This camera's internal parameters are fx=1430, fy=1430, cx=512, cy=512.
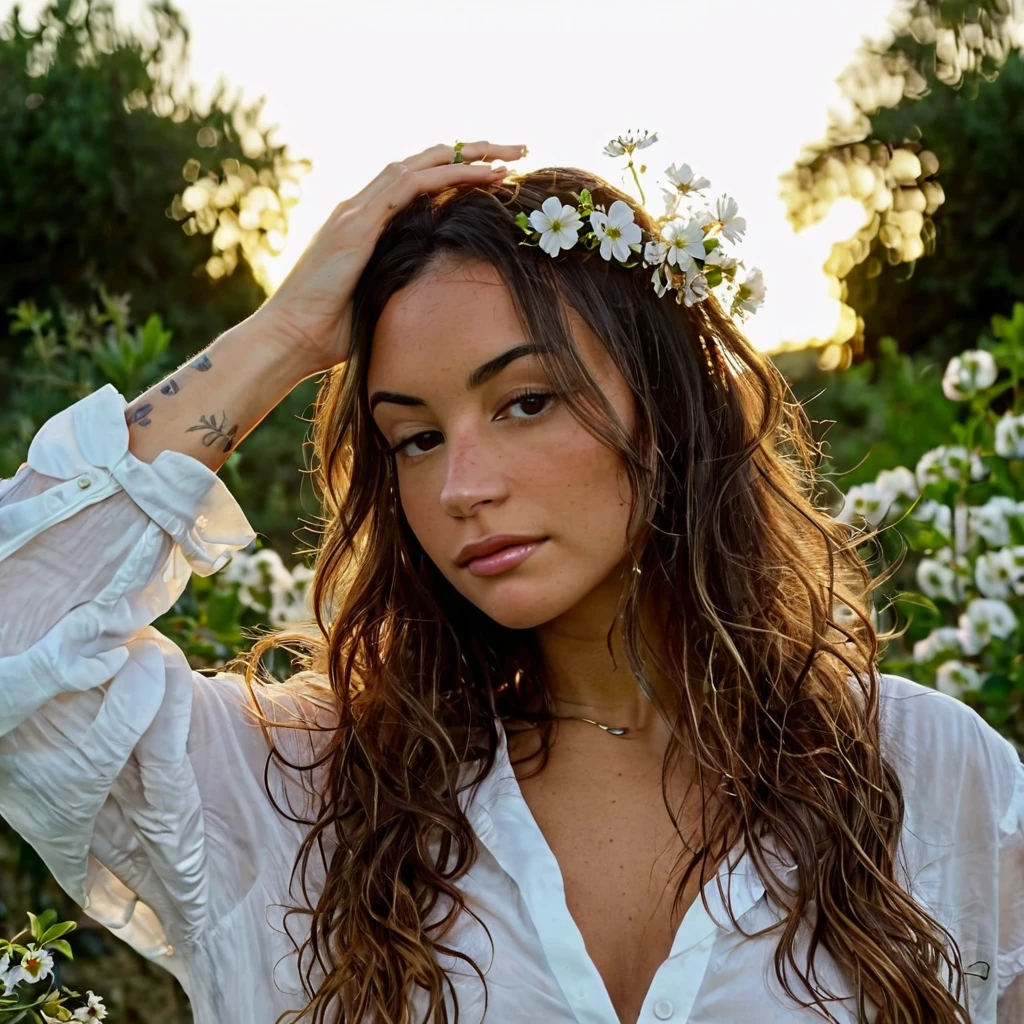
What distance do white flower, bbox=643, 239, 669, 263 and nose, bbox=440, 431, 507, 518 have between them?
39 cm

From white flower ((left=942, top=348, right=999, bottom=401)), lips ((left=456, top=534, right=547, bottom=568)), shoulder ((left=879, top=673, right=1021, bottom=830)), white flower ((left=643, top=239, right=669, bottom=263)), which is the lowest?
shoulder ((left=879, top=673, right=1021, bottom=830))

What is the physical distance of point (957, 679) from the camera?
3.38m

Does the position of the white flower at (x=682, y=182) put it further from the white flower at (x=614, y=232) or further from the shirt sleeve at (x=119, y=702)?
the shirt sleeve at (x=119, y=702)

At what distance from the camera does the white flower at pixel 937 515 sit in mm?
3545

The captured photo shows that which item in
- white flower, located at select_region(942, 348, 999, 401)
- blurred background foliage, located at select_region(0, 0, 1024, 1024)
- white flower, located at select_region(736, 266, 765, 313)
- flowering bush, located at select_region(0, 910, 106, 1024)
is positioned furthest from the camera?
blurred background foliage, located at select_region(0, 0, 1024, 1024)

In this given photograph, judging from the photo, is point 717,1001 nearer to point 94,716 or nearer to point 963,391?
point 94,716

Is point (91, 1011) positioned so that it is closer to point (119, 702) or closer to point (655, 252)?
point (119, 702)

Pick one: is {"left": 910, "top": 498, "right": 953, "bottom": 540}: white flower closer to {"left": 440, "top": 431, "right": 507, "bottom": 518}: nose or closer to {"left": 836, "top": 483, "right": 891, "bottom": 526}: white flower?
{"left": 836, "top": 483, "right": 891, "bottom": 526}: white flower

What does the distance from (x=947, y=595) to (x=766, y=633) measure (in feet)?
5.00

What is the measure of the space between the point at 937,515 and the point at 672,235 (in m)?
1.73

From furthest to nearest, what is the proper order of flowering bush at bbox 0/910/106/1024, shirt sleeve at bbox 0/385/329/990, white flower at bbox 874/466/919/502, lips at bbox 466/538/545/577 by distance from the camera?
white flower at bbox 874/466/919/502 → lips at bbox 466/538/545/577 → shirt sleeve at bbox 0/385/329/990 → flowering bush at bbox 0/910/106/1024

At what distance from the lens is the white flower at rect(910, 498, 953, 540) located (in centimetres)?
354

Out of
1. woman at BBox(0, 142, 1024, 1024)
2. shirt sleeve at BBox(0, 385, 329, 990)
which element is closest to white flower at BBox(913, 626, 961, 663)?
woman at BBox(0, 142, 1024, 1024)

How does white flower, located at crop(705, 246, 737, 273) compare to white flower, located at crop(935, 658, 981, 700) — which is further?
white flower, located at crop(935, 658, 981, 700)
